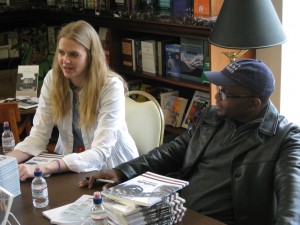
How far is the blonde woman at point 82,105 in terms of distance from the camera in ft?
7.75

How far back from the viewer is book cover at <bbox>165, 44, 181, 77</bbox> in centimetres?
371

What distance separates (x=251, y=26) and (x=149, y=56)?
62.8 inches

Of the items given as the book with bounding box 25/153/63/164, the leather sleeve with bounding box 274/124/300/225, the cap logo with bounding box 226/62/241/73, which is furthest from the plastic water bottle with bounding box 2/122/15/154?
the leather sleeve with bounding box 274/124/300/225

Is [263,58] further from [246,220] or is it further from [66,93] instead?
[246,220]

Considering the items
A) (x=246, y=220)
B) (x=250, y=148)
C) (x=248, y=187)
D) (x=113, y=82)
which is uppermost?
(x=113, y=82)

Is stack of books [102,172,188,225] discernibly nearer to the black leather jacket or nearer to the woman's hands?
the black leather jacket

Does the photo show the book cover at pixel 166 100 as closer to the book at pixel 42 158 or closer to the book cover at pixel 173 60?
the book cover at pixel 173 60

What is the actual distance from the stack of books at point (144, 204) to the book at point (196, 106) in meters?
1.95

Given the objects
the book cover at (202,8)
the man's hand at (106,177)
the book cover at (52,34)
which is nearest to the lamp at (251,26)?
the book cover at (202,8)

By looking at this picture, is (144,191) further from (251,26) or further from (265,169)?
(251,26)

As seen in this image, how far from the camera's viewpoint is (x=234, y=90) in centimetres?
195

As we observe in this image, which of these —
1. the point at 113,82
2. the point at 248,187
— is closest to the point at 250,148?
the point at 248,187

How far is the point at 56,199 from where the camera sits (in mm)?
1841

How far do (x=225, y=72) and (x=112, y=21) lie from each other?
7.39 feet
